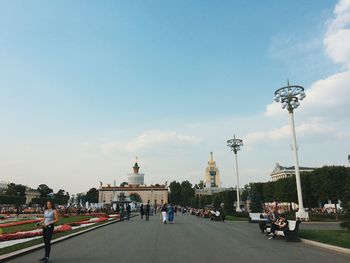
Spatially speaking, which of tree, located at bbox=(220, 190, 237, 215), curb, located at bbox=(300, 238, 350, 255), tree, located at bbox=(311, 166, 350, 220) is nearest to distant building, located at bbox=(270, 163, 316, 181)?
tree, located at bbox=(220, 190, 237, 215)

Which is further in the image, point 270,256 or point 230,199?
point 230,199

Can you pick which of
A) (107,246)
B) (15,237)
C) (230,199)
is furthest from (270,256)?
(230,199)

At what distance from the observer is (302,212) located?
32.5m

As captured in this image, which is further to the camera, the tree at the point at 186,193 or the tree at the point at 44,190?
the tree at the point at 44,190

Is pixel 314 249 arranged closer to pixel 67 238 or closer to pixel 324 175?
pixel 67 238

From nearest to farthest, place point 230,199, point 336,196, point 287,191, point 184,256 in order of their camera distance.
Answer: point 184,256, point 336,196, point 287,191, point 230,199

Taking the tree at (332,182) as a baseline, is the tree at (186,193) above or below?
above

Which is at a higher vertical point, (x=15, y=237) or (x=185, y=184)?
(x=185, y=184)

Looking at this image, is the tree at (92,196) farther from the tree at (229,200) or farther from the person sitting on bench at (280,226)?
the person sitting on bench at (280,226)

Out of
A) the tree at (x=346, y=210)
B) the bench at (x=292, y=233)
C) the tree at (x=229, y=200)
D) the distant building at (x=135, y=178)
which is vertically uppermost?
the distant building at (x=135, y=178)

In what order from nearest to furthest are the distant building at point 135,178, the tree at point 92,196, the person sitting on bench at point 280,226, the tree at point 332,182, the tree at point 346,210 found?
the tree at point 346,210
the person sitting on bench at point 280,226
the tree at point 332,182
the distant building at point 135,178
the tree at point 92,196

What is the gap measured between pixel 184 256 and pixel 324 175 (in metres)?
36.3

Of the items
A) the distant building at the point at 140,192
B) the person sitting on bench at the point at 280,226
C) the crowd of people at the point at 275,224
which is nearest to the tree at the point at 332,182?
the crowd of people at the point at 275,224

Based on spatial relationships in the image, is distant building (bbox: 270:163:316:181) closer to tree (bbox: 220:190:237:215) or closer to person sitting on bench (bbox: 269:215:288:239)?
tree (bbox: 220:190:237:215)
